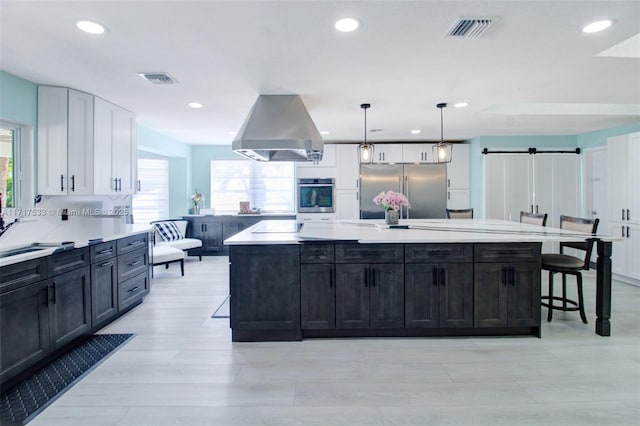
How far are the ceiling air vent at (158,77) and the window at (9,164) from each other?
4.34 ft

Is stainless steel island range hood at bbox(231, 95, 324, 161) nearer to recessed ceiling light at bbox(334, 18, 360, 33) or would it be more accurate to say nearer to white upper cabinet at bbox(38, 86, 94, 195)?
recessed ceiling light at bbox(334, 18, 360, 33)

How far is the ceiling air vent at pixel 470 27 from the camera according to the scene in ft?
7.09

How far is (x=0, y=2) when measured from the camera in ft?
6.40

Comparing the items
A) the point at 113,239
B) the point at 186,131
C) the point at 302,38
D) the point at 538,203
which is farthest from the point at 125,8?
the point at 538,203

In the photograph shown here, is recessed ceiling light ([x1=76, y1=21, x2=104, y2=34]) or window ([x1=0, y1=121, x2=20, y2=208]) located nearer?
recessed ceiling light ([x1=76, y1=21, x2=104, y2=34])

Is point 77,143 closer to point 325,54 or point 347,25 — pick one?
point 325,54

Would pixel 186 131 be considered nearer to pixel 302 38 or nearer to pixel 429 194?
pixel 302 38

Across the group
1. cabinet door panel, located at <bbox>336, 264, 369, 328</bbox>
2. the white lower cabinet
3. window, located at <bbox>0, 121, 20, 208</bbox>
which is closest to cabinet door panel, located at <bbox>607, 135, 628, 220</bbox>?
the white lower cabinet

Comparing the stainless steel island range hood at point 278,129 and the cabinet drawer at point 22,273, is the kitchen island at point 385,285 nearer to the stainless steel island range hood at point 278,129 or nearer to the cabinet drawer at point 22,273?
the stainless steel island range hood at point 278,129

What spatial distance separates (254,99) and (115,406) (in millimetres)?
3038

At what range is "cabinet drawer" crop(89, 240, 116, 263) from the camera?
305 cm

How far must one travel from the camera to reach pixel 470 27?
Answer: 7.34 feet

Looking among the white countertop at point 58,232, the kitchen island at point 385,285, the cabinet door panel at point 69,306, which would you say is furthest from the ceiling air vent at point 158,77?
the cabinet door panel at point 69,306

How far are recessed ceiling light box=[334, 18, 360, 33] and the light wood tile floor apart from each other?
231 centimetres
